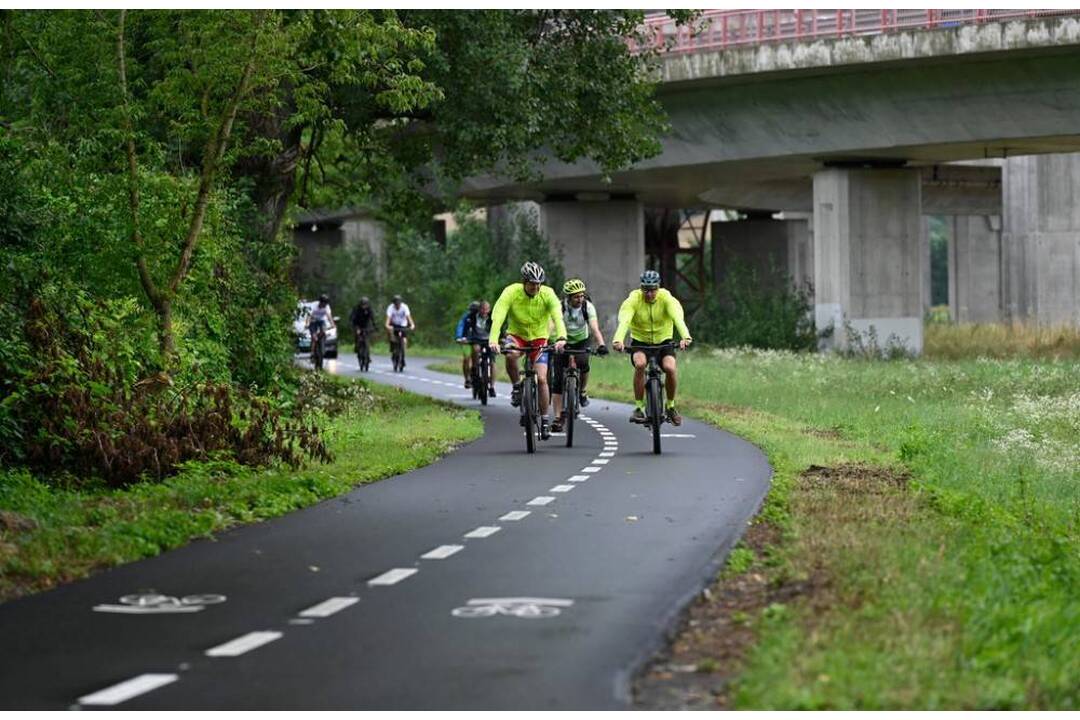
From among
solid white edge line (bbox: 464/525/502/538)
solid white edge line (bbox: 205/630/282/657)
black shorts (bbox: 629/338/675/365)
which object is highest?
black shorts (bbox: 629/338/675/365)

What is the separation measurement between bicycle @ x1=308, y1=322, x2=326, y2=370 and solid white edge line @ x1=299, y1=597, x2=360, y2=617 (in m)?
35.4

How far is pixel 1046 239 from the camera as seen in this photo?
62.8 m

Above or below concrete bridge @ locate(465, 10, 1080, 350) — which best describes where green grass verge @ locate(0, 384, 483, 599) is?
below

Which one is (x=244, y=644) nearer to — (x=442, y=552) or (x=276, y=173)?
(x=442, y=552)

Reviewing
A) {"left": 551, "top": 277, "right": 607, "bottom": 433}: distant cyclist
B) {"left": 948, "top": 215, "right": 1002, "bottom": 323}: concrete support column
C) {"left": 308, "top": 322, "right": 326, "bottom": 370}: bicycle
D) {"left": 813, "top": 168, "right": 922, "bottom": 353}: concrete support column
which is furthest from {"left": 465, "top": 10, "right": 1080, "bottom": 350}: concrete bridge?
{"left": 948, "top": 215, "right": 1002, "bottom": 323}: concrete support column

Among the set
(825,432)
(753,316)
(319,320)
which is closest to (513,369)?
(825,432)

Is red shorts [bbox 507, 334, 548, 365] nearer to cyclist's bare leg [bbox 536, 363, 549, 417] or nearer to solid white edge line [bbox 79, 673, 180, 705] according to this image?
cyclist's bare leg [bbox 536, 363, 549, 417]

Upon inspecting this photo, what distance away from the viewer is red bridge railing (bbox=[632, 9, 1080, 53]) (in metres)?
41.3

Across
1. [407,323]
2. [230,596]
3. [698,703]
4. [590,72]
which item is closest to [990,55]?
[590,72]

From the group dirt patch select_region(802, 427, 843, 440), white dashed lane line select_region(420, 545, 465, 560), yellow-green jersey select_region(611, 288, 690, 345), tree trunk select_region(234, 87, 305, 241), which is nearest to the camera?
white dashed lane line select_region(420, 545, 465, 560)

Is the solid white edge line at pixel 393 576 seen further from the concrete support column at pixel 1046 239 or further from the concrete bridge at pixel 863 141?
the concrete support column at pixel 1046 239

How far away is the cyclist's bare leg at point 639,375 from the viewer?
23312 millimetres

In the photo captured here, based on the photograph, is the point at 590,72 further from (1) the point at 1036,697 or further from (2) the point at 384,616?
(1) the point at 1036,697

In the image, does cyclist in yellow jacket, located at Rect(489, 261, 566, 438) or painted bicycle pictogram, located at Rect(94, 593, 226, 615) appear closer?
painted bicycle pictogram, located at Rect(94, 593, 226, 615)
